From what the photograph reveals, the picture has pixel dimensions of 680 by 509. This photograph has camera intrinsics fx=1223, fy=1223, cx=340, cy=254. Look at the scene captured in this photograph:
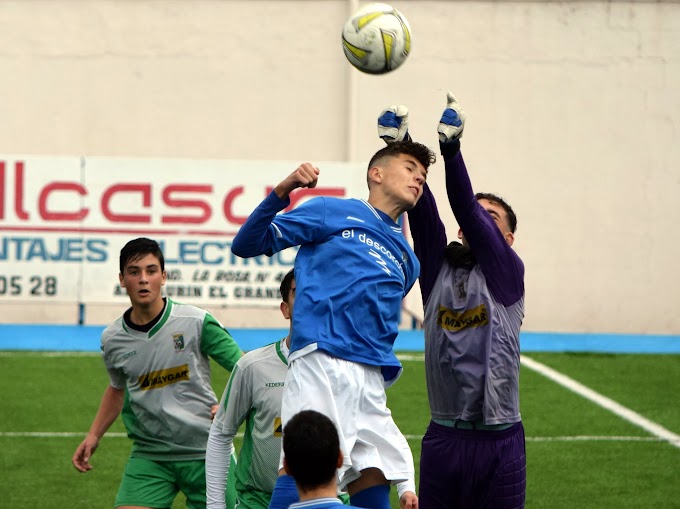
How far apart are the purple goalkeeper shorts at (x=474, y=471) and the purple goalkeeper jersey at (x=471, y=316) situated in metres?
0.10

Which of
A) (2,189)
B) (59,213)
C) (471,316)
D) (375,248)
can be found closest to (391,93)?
(59,213)

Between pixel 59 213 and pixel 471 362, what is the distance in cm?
980

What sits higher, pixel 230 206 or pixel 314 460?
pixel 230 206

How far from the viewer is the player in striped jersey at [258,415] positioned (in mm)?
5305

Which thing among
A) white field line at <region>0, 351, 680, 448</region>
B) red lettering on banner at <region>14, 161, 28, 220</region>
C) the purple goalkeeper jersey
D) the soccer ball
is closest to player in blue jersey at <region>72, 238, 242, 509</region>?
the purple goalkeeper jersey

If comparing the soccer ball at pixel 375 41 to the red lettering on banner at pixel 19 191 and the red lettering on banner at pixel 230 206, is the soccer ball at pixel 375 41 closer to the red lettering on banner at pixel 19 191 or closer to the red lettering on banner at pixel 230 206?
the red lettering on banner at pixel 230 206

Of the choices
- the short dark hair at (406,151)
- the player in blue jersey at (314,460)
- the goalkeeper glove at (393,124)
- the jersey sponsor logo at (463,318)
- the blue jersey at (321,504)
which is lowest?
the blue jersey at (321,504)

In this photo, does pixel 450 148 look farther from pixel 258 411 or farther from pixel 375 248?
pixel 258 411

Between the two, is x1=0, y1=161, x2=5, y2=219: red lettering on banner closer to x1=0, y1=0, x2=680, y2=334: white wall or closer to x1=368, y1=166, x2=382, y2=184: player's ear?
x1=0, y1=0, x2=680, y2=334: white wall

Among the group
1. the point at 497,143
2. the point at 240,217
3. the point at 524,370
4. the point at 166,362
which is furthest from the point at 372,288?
the point at 497,143

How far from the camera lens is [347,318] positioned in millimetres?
4594

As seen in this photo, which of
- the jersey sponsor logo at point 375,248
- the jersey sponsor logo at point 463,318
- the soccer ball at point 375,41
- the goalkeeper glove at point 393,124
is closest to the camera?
the jersey sponsor logo at point 375,248

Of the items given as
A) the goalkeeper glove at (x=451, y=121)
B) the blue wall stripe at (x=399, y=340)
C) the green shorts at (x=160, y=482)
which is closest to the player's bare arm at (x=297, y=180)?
the goalkeeper glove at (x=451, y=121)

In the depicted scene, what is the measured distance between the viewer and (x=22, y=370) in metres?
12.6
